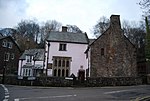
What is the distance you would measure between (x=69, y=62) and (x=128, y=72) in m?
11.2

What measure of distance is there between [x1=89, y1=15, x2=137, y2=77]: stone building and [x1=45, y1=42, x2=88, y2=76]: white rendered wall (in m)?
3.94

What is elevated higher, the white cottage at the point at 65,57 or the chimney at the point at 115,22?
the chimney at the point at 115,22

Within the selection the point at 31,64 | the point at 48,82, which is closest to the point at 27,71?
the point at 31,64

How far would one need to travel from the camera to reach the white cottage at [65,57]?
1639 inches

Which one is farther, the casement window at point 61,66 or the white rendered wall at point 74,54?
the white rendered wall at point 74,54

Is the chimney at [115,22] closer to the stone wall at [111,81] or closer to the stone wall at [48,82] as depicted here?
the stone wall at [111,81]

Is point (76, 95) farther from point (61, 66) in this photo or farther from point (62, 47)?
point (62, 47)

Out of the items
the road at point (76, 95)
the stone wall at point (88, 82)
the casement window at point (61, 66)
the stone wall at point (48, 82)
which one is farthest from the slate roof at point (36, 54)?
the road at point (76, 95)

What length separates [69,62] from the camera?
4194cm

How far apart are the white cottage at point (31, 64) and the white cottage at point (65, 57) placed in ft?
22.4

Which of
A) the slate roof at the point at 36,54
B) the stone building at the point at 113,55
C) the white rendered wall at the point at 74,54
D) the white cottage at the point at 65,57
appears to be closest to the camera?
the stone building at the point at 113,55

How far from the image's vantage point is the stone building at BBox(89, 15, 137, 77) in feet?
124

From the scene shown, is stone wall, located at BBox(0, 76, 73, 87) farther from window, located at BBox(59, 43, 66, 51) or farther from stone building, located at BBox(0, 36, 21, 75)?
stone building, located at BBox(0, 36, 21, 75)

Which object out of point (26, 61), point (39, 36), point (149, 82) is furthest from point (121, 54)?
point (39, 36)
